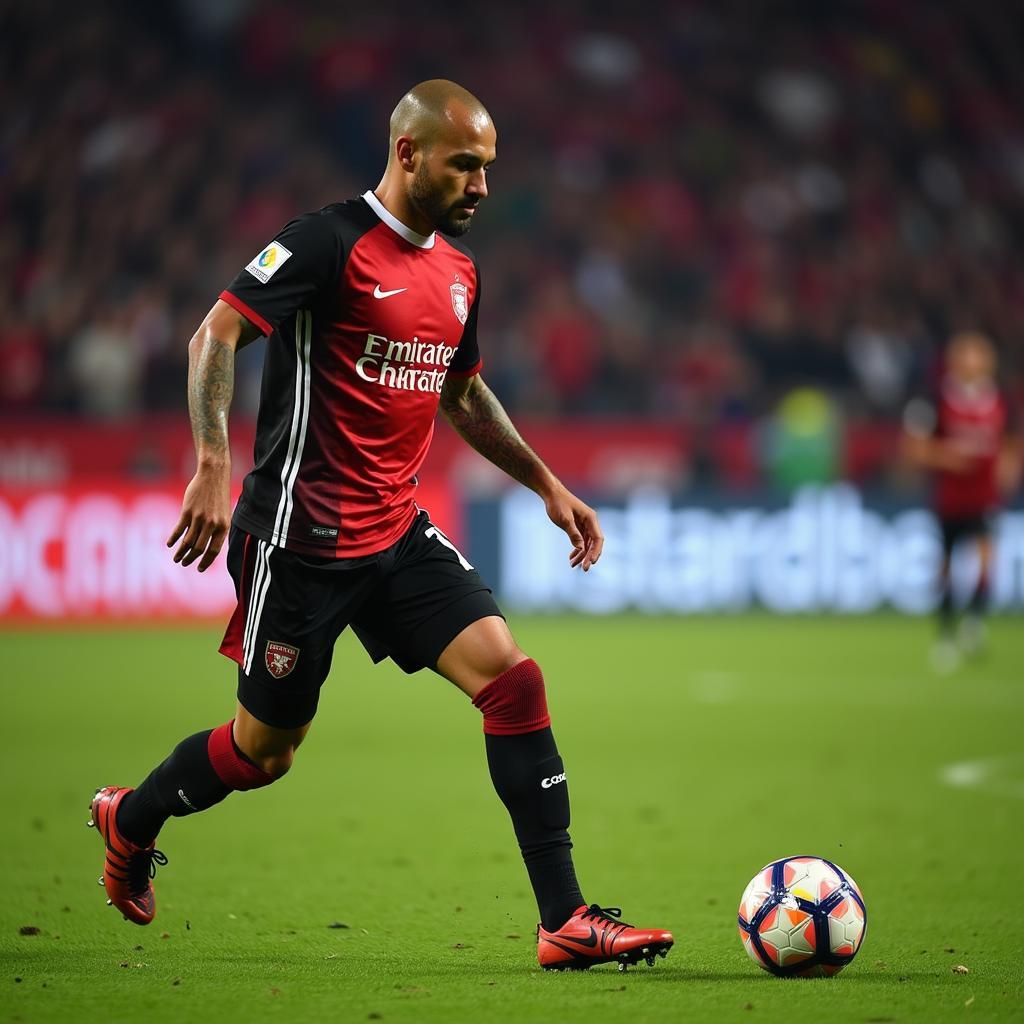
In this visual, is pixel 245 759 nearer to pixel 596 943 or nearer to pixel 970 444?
pixel 596 943

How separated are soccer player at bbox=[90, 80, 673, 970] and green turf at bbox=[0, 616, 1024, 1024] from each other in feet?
1.43

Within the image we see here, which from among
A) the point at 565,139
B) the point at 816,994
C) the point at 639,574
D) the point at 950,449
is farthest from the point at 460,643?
the point at 565,139

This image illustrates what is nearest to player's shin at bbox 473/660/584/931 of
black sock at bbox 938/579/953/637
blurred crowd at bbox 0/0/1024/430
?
black sock at bbox 938/579/953/637

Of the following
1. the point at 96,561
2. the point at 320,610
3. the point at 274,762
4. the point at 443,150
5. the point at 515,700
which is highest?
the point at 443,150

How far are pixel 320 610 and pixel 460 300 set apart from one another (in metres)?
0.88

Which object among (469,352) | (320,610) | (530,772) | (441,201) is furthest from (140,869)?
(441,201)

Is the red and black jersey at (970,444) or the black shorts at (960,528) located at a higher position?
the red and black jersey at (970,444)

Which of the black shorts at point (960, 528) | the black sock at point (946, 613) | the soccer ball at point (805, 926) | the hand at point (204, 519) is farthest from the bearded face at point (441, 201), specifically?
the black shorts at point (960, 528)

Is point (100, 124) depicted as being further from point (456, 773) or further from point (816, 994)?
point (816, 994)

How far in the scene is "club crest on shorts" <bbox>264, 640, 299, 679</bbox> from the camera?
4.26 m

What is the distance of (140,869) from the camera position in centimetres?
459

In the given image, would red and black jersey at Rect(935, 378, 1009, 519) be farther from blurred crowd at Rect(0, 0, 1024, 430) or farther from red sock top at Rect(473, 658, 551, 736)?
red sock top at Rect(473, 658, 551, 736)

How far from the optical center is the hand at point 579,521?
4703 millimetres

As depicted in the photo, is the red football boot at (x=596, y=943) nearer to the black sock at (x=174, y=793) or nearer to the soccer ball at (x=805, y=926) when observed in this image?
the soccer ball at (x=805, y=926)
